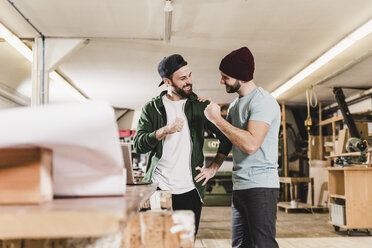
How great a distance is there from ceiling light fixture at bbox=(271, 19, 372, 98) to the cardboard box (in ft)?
16.2

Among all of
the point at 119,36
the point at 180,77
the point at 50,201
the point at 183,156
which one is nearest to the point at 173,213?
the point at 50,201

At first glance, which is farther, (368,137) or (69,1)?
(368,137)

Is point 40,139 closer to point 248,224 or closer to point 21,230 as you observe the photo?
point 21,230

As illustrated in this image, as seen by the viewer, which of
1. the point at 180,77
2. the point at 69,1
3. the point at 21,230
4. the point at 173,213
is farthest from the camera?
the point at 69,1

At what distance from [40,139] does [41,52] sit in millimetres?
5241

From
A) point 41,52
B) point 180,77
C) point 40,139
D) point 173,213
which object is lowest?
point 173,213

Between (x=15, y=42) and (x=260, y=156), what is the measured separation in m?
4.88

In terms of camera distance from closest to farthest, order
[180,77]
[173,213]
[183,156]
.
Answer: [173,213]
[183,156]
[180,77]

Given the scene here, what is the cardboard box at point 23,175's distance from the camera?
0.73 meters

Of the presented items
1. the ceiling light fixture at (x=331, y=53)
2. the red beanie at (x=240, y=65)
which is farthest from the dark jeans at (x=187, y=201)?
the ceiling light fixture at (x=331, y=53)

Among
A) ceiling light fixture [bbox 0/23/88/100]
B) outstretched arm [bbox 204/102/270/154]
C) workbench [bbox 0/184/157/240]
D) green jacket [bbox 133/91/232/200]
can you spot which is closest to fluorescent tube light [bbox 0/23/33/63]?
ceiling light fixture [bbox 0/23/88/100]

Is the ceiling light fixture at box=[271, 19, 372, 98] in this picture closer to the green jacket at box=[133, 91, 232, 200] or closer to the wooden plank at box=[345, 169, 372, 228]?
the wooden plank at box=[345, 169, 372, 228]

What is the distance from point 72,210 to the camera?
61 cm

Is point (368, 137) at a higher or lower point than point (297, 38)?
lower
